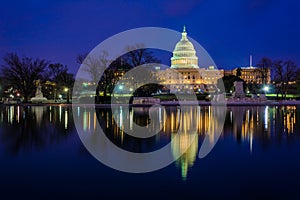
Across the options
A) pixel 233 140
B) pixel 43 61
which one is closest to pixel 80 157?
pixel 233 140

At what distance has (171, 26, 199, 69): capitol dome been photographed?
132m

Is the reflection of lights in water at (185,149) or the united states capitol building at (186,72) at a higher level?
the united states capitol building at (186,72)

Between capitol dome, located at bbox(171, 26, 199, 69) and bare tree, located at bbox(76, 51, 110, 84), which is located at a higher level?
capitol dome, located at bbox(171, 26, 199, 69)

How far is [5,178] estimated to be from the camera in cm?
736

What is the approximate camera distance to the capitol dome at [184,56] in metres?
132

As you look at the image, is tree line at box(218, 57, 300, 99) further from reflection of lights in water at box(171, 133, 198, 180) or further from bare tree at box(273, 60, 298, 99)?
reflection of lights in water at box(171, 133, 198, 180)

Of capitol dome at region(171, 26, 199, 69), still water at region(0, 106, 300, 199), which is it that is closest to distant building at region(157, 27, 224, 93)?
capitol dome at region(171, 26, 199, 69)

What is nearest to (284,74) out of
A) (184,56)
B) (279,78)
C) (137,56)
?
(279,78)

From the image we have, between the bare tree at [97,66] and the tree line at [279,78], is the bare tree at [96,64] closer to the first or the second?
the bare tree at [97,66]

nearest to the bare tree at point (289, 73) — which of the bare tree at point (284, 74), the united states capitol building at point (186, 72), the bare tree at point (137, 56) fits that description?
the bare tree at point (284, 74)

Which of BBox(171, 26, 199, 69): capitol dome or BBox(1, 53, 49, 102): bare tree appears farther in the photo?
BBox(171, 26, 199, 69): capitol dome

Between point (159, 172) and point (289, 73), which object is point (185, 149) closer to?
point (159, 172)

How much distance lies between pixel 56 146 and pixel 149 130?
5.19 metres

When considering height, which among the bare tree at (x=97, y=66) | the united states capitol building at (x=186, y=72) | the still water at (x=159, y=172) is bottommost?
the still water at (x=159, y=172)
